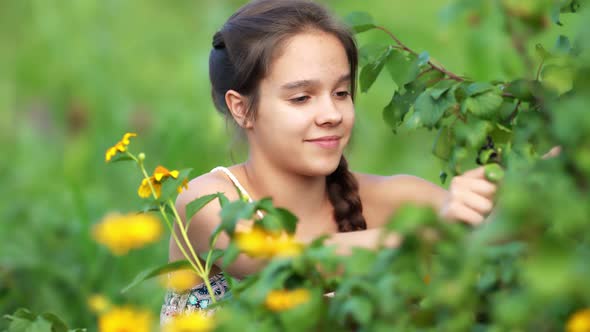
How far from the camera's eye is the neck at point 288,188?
7.93ft

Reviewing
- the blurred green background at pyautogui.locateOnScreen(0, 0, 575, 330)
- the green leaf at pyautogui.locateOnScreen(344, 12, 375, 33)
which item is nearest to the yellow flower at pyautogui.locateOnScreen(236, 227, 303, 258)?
the green leaf at pyautogui.locateOnScreen(344, 12, 375, 33)

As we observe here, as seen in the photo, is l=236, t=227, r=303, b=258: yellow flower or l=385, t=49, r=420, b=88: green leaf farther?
l=385, t=49, r=420, b=88: green leaf

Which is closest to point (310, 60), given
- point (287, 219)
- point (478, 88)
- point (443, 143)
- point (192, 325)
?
point (443, 143)

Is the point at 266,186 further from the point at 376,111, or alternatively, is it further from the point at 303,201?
the point at 376,111

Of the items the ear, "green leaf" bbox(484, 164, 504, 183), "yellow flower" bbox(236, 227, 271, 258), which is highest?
"yellow flower" bbox(236, 227, 271, 258)

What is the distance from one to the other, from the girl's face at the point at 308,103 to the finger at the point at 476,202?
713 millimetres

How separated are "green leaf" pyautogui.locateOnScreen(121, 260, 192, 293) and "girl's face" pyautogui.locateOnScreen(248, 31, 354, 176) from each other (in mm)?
800

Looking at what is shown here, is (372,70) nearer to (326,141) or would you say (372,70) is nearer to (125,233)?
(326,141)

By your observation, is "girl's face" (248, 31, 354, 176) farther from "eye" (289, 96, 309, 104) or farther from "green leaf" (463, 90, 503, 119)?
"green leaf" (463, 90, 503, 119)

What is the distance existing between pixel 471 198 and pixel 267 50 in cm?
92

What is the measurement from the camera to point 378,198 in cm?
254

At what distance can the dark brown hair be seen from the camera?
233cm

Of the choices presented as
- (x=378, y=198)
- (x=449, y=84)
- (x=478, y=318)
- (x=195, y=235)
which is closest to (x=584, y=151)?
(x=478, y=318)

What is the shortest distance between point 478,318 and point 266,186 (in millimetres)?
1234
